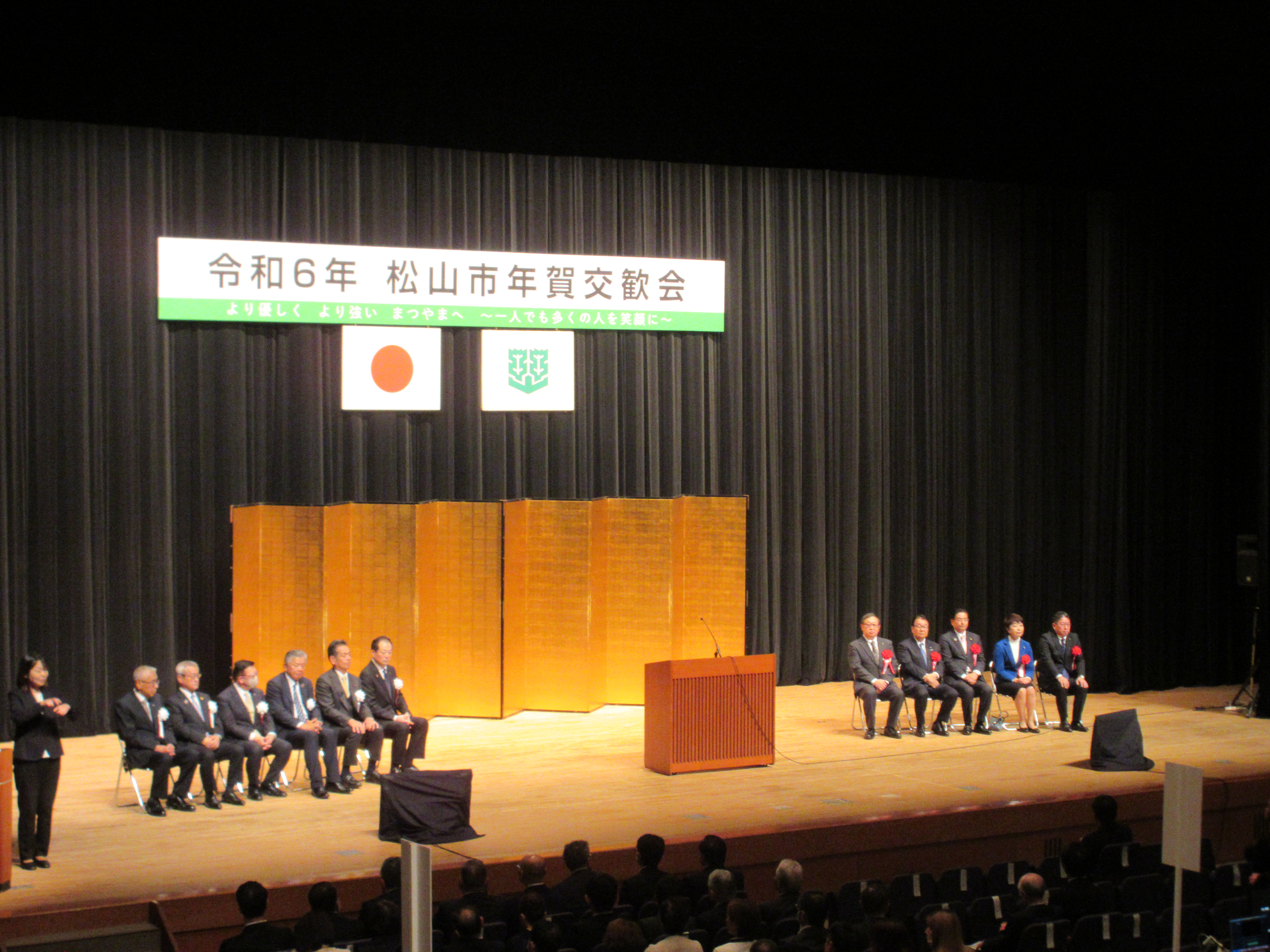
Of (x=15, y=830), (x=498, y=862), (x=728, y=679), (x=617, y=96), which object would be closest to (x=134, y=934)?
(x=498, y=862)

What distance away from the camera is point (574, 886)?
5445 millimetres

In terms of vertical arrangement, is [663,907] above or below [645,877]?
above

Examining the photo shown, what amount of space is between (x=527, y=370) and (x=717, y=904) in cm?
652

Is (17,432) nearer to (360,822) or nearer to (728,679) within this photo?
(360,822)

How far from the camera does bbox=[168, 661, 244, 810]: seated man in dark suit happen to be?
749 centimetres

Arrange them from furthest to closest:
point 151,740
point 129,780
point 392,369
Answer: point 392,369 → point 129,780 → point 151,740

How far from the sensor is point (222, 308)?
10117 mm

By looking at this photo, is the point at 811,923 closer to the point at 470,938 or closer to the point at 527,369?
the point at 470,938

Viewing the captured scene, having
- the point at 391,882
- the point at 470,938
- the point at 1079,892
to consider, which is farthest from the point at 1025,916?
the point at 391,882

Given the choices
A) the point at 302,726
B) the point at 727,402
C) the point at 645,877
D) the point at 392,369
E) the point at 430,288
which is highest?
the point at 430,288

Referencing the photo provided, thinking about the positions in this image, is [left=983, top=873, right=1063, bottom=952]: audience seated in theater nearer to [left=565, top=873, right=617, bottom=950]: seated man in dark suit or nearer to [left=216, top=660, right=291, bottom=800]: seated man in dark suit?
[left=565, top=873, right=617, bottom=950]: seated man in dark suit

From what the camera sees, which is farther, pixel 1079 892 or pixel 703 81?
pixel 703 81

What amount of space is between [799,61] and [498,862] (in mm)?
6845

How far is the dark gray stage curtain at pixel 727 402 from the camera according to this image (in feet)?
31.9
